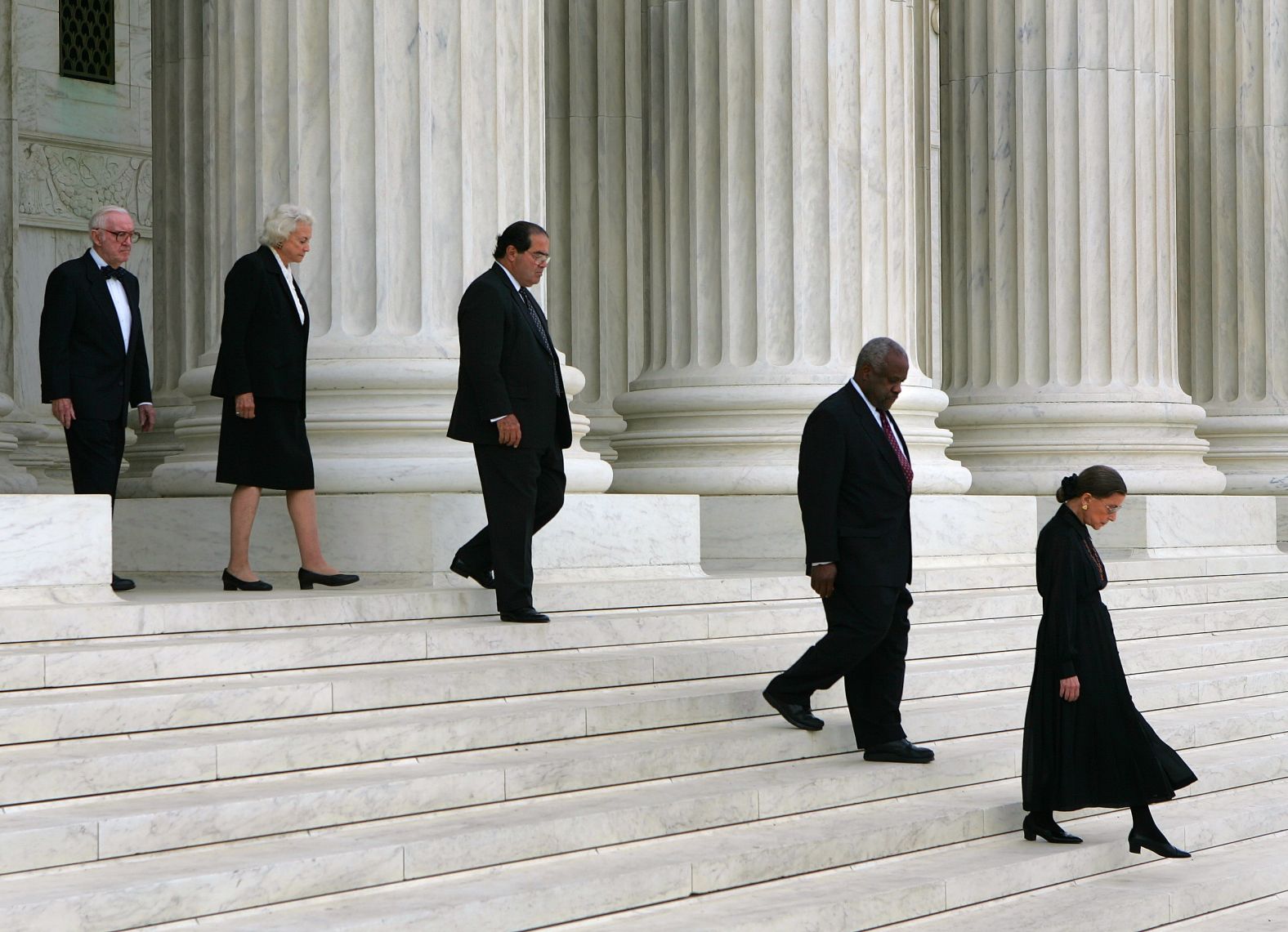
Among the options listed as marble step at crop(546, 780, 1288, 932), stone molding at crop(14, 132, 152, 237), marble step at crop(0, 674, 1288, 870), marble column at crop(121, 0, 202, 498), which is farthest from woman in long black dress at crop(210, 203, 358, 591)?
stone molding at crop(14, 132, 152, 237)

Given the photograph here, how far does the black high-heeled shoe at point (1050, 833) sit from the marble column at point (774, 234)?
6366 millimetres

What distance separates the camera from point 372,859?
8.07 m

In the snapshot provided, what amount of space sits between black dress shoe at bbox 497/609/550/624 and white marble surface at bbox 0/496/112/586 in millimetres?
2330

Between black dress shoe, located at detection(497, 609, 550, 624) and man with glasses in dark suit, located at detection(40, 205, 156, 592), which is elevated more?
man with glasses in dark suit, located at detection(40, 205, 156, 592)

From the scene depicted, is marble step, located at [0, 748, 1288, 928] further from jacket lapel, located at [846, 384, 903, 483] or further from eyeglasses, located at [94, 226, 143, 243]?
eyeglasses, located at [94, 226, 143, 243]

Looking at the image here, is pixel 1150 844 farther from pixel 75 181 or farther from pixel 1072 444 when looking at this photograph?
pixel 75 181

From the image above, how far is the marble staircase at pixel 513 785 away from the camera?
26.0ft

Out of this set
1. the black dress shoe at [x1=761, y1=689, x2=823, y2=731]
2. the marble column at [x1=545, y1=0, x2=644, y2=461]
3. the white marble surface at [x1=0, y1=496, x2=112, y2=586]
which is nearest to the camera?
the white marble surface at [x1=0, y1=496, x2=112, y2=586]

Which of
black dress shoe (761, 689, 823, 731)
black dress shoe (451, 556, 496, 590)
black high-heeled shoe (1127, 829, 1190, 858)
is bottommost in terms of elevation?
black high-heeled shoe (1127, 829, 1190, 858)

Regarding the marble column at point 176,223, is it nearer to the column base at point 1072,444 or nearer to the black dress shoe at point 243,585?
the black dress shoe at point 243,585

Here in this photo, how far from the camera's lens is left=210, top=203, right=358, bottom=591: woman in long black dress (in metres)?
12.1

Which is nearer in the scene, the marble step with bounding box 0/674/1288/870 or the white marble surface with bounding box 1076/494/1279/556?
the marble step with bounding box 0/674/1288/870

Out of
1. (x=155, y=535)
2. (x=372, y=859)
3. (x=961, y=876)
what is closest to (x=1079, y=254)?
(x=155, y=535)

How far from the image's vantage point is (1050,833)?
10250mm
